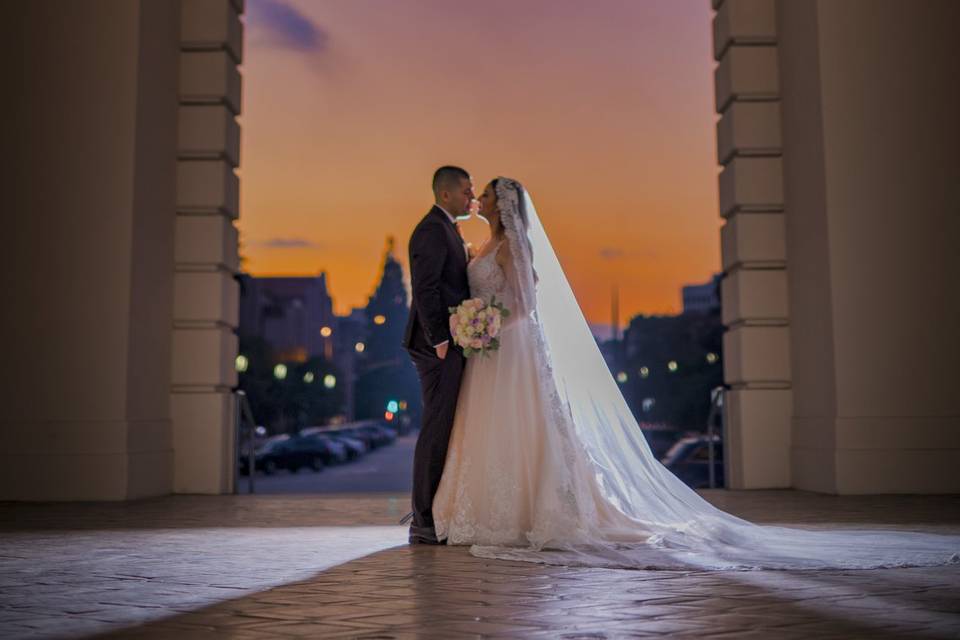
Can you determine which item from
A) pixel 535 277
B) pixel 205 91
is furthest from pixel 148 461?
pixel 535 277

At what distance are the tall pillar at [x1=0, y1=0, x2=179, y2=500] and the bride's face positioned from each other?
14.9ft

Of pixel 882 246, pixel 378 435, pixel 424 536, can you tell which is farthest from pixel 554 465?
pixel 378 435

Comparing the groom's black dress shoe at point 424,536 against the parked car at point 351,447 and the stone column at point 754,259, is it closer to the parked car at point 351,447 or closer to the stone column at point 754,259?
the stone column at point 754,259

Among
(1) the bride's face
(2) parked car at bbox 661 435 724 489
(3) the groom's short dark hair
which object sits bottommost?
(2) parked car at bbox 661 435 724 489

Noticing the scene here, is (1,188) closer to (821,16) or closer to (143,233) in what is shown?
(143,233)

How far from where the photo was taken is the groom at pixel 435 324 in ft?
21.8

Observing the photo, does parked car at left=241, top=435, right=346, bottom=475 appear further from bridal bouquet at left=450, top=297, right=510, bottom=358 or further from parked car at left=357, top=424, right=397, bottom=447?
bridal bouquet at left=450, top=297, right=510, bottom=358

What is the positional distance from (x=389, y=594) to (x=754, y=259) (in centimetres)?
753

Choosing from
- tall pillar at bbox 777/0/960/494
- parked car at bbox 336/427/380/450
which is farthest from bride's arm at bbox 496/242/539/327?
parked car at bbox 336/427/380/450

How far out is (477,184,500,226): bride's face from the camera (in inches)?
269

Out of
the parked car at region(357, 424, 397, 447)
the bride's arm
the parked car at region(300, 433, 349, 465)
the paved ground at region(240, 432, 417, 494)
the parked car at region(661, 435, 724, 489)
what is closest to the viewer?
the bride's arm

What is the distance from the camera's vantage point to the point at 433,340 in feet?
21.8

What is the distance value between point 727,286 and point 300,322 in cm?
8086

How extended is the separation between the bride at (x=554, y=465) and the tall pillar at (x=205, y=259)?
4806 mm
